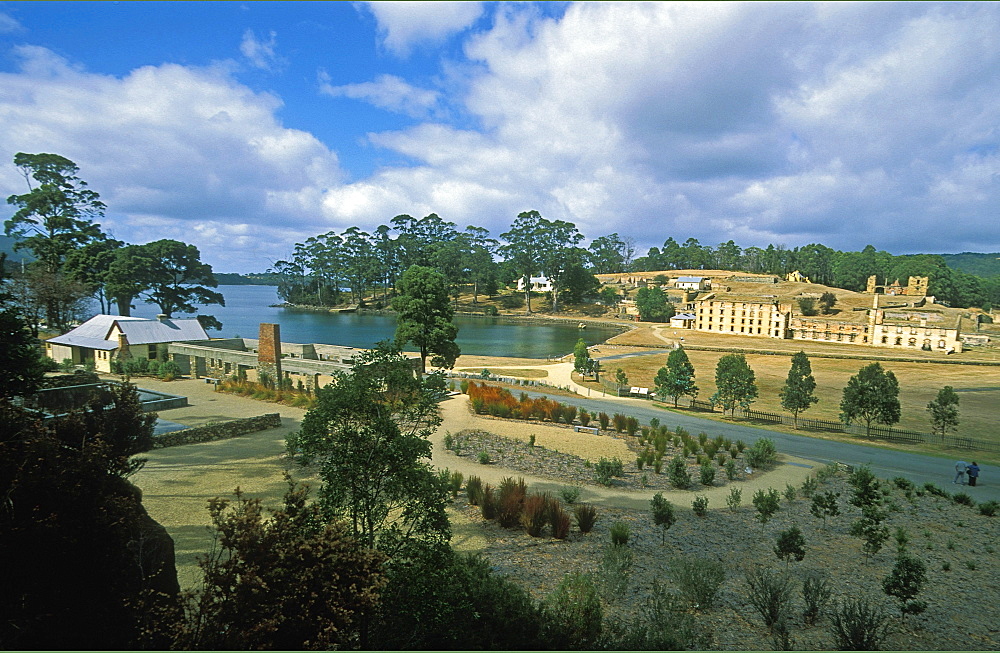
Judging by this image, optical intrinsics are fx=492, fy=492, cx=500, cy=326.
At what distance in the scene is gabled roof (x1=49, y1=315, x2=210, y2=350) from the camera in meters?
30.6

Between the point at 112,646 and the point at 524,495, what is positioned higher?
the point at 112,646

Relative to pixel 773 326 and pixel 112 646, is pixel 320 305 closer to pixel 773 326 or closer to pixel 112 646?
pixel 773 326

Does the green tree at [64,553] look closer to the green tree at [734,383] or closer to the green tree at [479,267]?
the green tree at [734,383]

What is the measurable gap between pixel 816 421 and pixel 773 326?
53585 millimetres

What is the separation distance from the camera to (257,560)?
13.4 ft

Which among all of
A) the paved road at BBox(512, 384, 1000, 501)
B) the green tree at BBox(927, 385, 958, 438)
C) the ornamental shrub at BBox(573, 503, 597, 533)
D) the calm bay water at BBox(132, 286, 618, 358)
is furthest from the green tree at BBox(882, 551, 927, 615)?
the calm bay water at BBox(132, 286, 618, 358)

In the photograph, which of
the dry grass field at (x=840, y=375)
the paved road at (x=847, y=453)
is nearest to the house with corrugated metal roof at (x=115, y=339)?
the paved road at (x=847, y=453)

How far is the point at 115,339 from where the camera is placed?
100ft

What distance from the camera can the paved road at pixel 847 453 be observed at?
15578mm

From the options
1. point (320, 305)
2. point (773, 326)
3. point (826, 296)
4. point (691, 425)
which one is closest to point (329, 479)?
point (691, 425)

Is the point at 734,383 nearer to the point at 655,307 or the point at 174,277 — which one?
the point at 174,277

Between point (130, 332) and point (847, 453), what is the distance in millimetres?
38574

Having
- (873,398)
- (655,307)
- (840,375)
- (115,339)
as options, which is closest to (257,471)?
(115,339)

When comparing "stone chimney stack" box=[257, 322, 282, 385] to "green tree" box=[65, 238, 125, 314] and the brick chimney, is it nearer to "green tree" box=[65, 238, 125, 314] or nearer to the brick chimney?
the brick chimney
